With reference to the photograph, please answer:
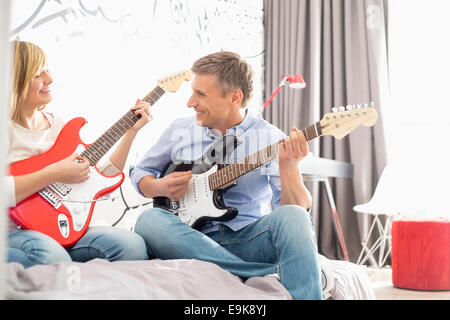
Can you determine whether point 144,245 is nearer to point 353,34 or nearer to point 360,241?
point 360,241

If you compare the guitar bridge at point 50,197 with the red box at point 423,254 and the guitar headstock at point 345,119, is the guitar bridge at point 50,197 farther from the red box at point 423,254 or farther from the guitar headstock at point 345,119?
the red box at point 423,254

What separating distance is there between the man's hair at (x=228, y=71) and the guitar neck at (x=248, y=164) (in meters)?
0.25

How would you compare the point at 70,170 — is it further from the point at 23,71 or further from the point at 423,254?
the point at 423,254

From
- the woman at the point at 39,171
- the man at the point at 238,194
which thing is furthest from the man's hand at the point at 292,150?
the woman at the point at 39,171

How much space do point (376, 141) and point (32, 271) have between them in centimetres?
193

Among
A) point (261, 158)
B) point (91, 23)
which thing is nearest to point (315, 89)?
point (91, 23)

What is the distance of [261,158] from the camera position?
3.91ft

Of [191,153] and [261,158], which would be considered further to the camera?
[191,153]

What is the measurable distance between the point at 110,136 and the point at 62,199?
240 mm

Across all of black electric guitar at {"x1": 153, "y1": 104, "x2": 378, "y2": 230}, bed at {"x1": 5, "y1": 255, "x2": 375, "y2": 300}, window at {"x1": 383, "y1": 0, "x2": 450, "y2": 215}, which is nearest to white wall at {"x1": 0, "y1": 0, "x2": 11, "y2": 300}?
bed at {"x1": 5, "y1": 255, "x2": 375, "y2": 300}

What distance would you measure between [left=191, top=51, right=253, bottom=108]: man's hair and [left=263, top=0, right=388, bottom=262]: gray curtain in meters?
Answer: 1.18

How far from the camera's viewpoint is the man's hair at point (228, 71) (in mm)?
1350

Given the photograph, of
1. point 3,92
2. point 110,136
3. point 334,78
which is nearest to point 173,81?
point 110,136

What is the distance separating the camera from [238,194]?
127cm
